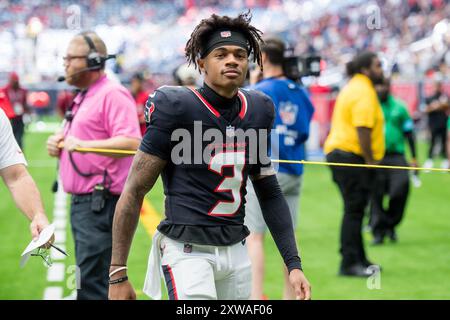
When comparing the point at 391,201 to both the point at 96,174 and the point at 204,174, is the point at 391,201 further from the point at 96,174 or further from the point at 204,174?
the point at 204,174

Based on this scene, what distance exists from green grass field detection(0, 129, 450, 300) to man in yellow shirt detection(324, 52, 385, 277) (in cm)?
36

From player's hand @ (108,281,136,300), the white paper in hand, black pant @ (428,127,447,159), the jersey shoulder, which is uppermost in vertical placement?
the jersey shoulder

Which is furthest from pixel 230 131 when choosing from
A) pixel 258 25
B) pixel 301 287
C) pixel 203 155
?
pixel 258 25

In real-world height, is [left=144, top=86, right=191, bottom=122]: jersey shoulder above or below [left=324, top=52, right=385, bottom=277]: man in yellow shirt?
above

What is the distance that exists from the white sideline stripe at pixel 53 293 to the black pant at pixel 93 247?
1913 millimetres

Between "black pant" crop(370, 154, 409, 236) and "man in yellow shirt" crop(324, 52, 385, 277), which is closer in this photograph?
"man in yellow shirt" crop(324, 52, 385, 277)

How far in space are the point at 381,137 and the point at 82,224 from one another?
396 centimetres

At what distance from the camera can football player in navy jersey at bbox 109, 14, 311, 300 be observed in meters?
4.28

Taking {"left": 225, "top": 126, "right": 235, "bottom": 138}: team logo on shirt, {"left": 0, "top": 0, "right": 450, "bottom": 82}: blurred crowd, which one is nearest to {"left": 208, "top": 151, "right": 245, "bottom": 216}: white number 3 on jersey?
{"left": 225, "top": 126, "right": 235, "bottom": 138}: team logo on shirt


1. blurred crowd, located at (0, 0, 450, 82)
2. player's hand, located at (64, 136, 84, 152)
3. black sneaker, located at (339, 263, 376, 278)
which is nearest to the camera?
player's hand, located at (64, 136, 84, 152)

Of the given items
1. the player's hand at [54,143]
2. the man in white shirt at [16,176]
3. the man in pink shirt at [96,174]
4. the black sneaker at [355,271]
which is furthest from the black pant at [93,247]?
the black sneaker at [355,271]

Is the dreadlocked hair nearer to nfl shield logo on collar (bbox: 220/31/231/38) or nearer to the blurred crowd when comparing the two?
nfl shield logo on collar (bbox: 220/31/231/38)

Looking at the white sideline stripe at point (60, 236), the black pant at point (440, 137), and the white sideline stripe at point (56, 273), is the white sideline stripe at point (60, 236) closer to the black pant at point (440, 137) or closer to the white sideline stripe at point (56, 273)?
the white sideline stripe at point (56, 273)

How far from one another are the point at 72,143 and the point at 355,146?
12.7ft
